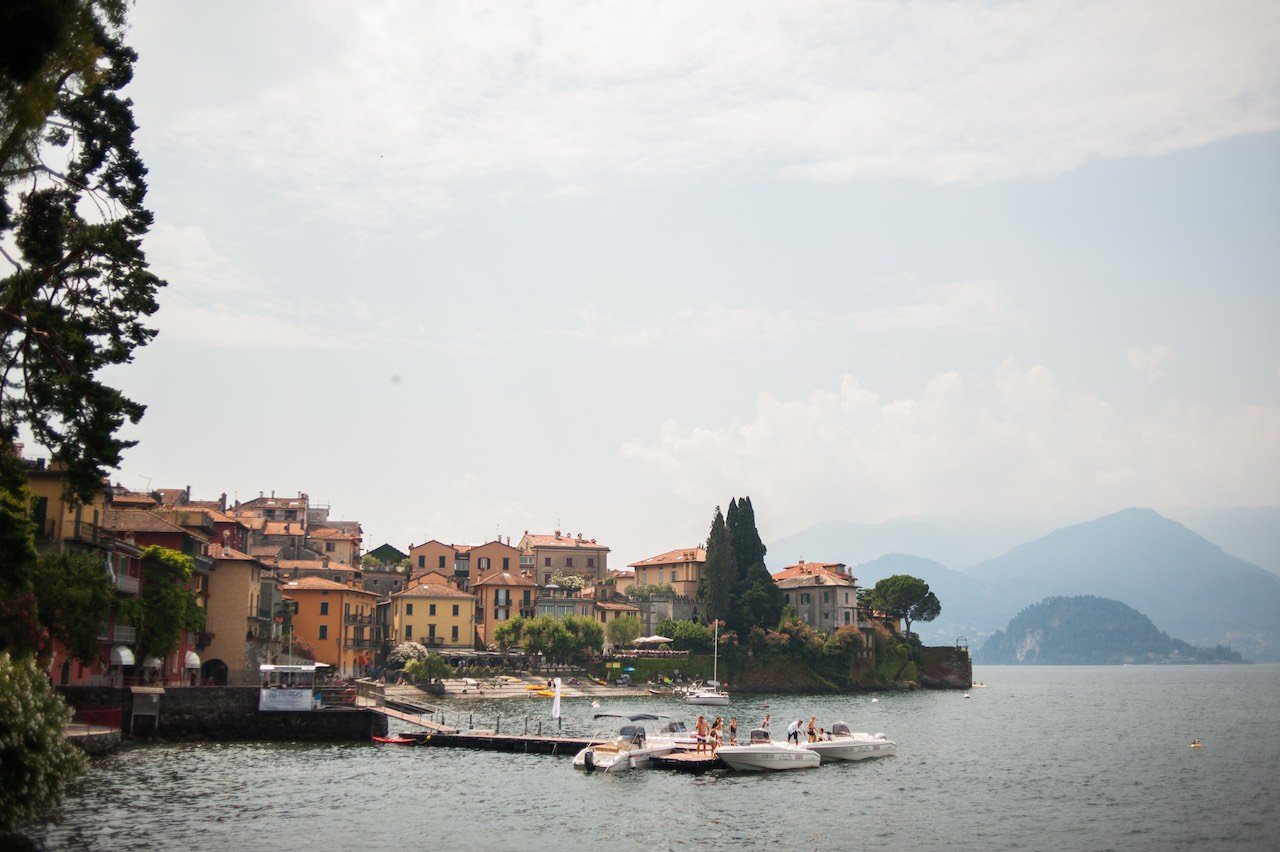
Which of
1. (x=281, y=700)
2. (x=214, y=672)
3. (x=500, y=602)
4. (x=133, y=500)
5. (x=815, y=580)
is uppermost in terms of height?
(x=133, y=500)

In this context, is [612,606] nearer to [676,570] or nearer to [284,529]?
[676,570]

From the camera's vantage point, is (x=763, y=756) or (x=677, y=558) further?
(x=677, y=558)

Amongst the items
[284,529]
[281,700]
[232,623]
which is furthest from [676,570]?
[281,700]

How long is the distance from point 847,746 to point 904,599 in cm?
11444

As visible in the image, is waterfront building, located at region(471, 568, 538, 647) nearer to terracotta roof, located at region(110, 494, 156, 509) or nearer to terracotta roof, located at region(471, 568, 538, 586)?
terracotta roof, located at region(471, 568, 538, 586)

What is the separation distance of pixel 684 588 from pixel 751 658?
19086 millimetres

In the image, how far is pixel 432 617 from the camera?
144 m

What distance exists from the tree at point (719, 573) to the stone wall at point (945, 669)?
36.3 m

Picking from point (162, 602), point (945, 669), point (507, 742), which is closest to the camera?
point (507, 742)

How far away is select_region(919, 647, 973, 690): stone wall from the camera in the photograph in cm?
17212

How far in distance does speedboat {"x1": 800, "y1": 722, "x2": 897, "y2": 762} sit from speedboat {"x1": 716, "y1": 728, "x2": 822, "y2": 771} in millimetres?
2014

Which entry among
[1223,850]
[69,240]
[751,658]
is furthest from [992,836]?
[751,658]

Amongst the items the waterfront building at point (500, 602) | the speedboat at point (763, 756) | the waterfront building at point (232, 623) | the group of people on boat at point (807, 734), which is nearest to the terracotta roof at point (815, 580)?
the waterfront building at point (500, 602)

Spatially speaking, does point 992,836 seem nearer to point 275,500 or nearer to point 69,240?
point 69,240
